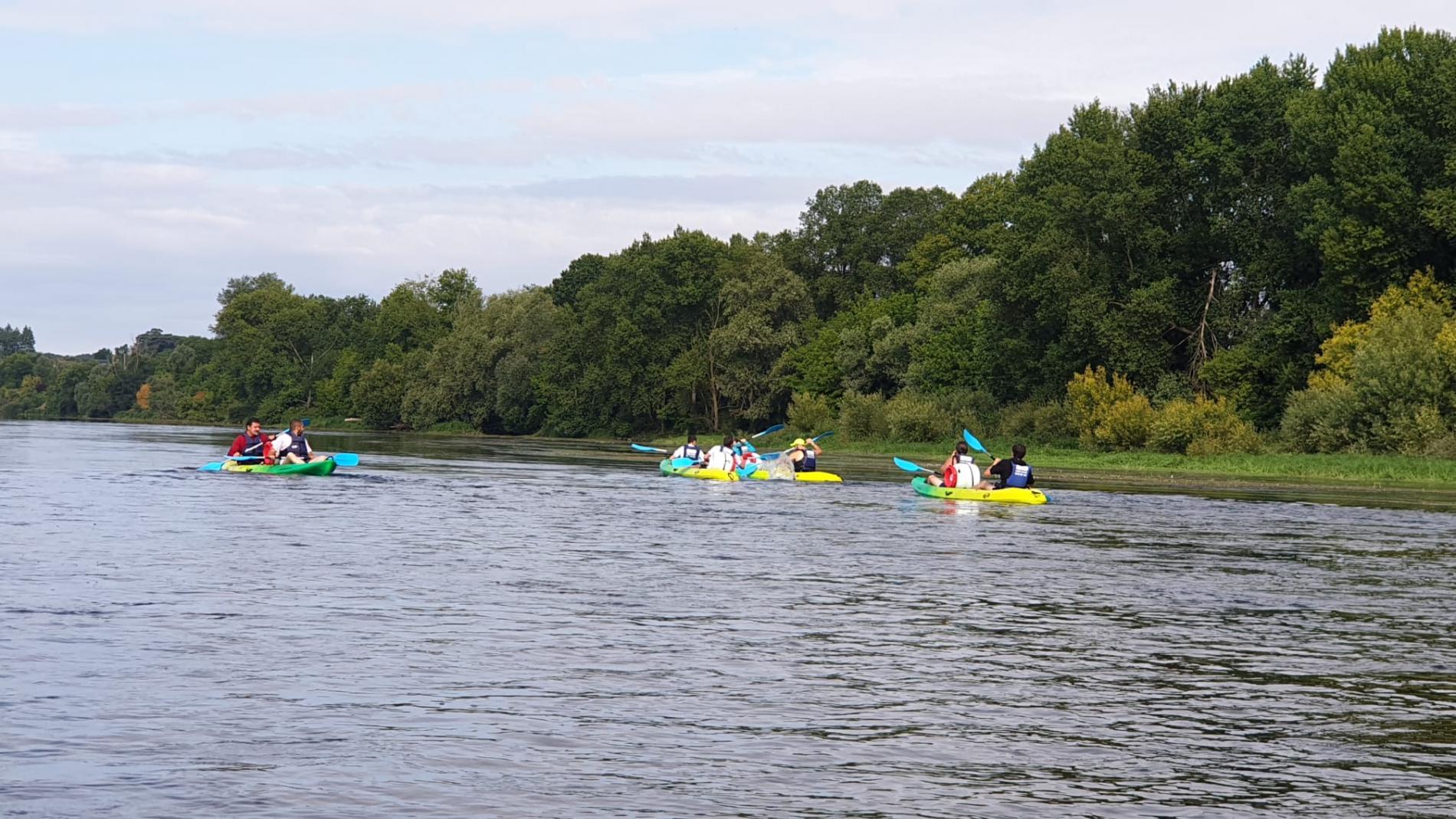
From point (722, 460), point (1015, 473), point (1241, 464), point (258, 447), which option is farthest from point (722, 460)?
point (1241, 464)

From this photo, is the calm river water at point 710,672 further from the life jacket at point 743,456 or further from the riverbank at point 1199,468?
the riverbank at point 1199,468

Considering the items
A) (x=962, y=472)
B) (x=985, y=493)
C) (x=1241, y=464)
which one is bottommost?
(x=985, y=493)

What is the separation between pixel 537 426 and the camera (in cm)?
12038

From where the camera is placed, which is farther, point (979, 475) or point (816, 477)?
point (816, 477)

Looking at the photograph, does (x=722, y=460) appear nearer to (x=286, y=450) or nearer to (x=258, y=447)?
(x=286, y=450)

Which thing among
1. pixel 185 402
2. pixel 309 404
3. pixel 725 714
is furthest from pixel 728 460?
pixel 185 402

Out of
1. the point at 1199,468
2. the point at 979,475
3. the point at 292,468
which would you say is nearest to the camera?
the point at 979,475

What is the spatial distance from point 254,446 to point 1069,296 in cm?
3834

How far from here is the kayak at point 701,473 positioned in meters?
46.6

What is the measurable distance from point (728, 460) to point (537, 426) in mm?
74921

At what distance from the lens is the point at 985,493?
121ft

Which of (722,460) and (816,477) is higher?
(722,460)

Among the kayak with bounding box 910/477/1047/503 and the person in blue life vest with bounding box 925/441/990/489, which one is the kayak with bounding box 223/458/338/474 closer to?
the kayak with bounding box 910/477/1047/503

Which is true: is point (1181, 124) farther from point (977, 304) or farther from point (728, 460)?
point (728, 460)
